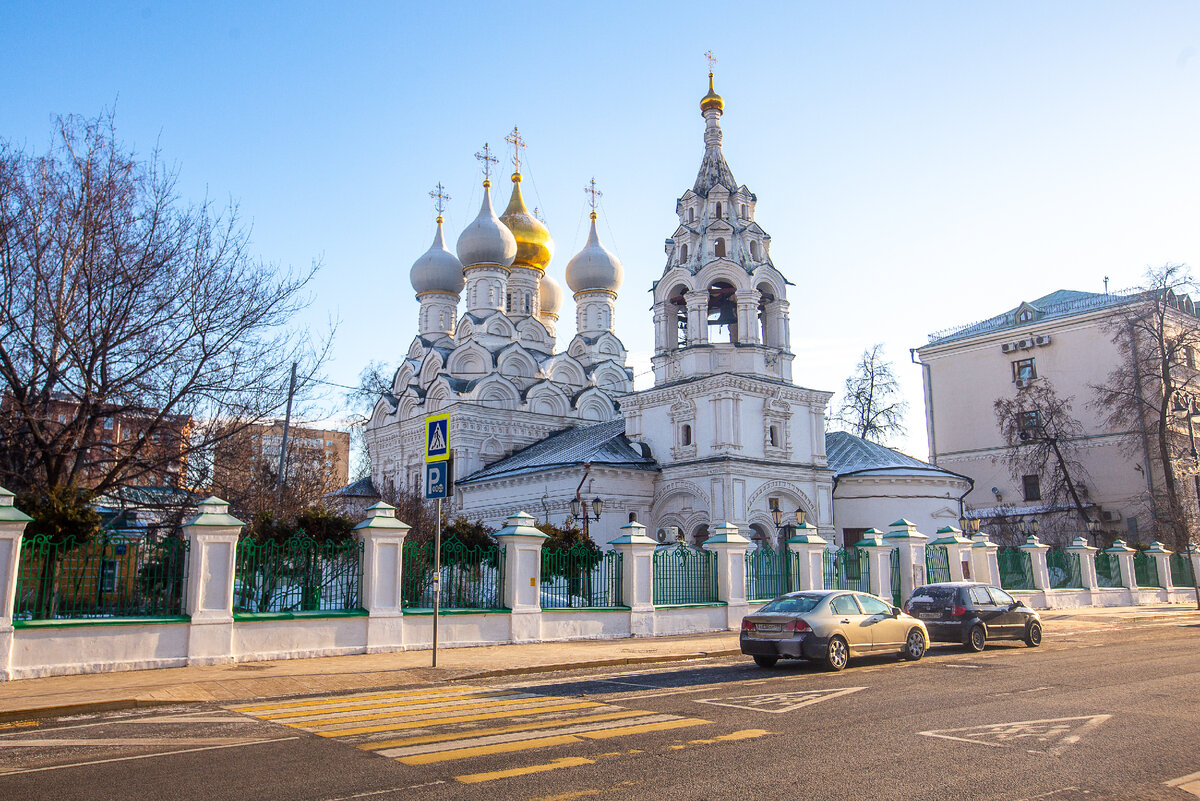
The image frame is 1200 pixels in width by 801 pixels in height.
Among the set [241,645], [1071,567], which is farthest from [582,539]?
[1071,567]

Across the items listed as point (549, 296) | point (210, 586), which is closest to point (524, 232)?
point (549, 296)

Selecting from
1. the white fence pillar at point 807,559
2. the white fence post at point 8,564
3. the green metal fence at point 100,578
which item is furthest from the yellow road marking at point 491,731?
the white fence pillar at point 807,559

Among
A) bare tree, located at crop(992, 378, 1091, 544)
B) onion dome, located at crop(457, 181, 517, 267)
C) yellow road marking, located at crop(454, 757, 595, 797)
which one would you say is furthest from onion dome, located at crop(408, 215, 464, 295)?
yellow road marking, located at crop(454, 757, 595, 797)

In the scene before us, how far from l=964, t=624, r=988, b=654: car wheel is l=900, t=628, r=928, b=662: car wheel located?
2.03m

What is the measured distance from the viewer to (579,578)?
17.3 meters

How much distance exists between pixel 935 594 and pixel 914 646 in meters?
2.67

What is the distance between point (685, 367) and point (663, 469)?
384cm

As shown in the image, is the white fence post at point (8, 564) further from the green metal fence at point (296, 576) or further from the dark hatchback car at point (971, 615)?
the dark hatchback car at point (971, 615)

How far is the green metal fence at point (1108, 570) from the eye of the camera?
30766 mm

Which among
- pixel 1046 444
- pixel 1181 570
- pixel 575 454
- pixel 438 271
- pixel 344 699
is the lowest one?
pixel 344 699

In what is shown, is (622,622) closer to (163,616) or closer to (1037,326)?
(163,616)

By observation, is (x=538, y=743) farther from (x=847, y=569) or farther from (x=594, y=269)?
(x=594, y=269)

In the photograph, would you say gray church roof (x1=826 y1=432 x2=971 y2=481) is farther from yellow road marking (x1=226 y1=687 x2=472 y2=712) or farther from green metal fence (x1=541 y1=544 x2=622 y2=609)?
yellow road marking (x1=226 y1=687 x2=472 y2=712)

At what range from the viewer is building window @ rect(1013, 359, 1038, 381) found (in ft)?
154
